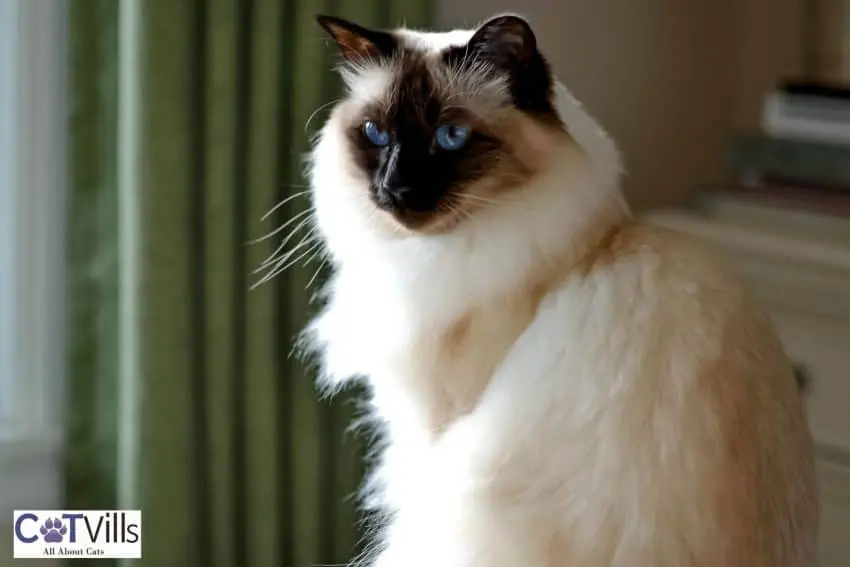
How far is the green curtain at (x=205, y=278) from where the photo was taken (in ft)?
4.42

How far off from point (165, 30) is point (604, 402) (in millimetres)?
652

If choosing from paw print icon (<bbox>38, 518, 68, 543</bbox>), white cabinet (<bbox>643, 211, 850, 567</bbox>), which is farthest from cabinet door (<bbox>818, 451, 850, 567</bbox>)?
paw print icon (<bbox>38, 518, 68, 543</bbox>)

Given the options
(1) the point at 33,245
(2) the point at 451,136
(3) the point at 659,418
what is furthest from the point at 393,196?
(1) the point at 33,245

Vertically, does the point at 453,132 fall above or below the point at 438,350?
above

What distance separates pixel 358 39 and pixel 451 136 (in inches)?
5.5

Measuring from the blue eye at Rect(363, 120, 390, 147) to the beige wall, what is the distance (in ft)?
2.56

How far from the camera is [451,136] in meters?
1.12

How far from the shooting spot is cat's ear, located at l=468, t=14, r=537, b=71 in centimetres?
104

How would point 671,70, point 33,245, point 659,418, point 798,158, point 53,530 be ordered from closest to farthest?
point 659,418
point 53,530
point 33,245
point 798,158
point 671,70

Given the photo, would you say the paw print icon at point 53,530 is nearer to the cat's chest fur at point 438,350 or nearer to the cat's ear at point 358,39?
the cat's chest fur at point 438,350

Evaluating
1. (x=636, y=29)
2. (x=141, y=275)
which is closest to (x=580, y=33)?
(x=636, y=29)

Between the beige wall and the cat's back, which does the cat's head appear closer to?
the cat's back

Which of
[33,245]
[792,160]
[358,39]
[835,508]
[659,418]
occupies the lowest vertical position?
[835,508]

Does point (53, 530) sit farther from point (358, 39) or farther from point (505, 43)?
point (505, 43)
